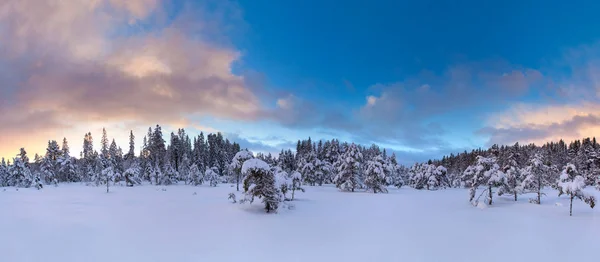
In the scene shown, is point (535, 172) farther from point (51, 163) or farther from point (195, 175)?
point (51, 163)

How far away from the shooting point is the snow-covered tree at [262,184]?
23.2 m

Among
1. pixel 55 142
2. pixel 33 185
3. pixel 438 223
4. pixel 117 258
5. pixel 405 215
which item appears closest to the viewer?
pixel 117 258

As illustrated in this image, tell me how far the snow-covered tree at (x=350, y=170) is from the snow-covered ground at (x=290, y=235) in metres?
22.9

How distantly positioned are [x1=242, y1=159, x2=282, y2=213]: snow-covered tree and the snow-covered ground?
117 centimetres

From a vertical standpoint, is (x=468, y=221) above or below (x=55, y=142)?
below

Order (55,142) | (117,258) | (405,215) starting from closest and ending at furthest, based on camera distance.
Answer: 1. (117,258)
2. (405,215)
3. (55,142)

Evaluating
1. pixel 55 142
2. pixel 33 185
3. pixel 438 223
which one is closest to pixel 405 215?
pixel 438 223

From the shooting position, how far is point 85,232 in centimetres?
1627

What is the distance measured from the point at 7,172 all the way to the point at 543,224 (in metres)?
86.1

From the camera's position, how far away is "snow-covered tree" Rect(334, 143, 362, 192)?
47.9 metres

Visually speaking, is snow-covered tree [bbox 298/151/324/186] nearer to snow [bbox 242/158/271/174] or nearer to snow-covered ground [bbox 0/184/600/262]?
snow-covered ground [bbox 0/184/600/262]

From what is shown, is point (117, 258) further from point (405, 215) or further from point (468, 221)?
point (468, 221)

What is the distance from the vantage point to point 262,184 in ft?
78.1

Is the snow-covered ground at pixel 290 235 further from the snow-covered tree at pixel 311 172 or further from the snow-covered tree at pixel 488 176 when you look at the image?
the snow-covered tree at pixel 311 172
